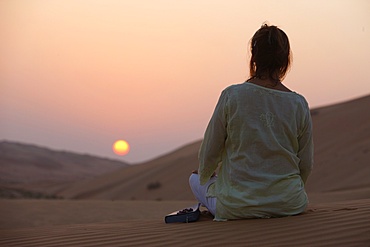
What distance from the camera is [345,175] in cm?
2058

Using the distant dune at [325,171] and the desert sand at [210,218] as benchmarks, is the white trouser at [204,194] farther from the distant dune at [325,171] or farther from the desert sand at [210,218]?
the distant dune at [325,171]

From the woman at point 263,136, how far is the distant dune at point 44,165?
4190 centimetres

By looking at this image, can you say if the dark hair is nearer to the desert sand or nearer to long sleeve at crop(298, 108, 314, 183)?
long sleeve at crop(298, 108, 314, 183)

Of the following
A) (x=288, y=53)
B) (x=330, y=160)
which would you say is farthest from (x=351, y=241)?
(x=330, y=160)

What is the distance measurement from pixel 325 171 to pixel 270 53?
18678 mm

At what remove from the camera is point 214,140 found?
4.89 meters

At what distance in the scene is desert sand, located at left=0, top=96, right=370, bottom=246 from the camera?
4278mm

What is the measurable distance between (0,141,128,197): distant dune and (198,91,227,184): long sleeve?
41653 mm

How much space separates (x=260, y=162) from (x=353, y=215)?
2.88 feet

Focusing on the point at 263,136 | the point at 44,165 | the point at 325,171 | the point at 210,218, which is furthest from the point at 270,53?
the point at 44,165

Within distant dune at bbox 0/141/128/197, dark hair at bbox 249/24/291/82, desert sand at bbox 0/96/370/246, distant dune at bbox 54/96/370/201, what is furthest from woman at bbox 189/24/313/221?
distant dune at bbox 0/141/128/197

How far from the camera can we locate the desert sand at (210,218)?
4.28 m

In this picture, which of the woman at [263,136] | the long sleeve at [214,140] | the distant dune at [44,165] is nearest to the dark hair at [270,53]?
the woman at [263,136]

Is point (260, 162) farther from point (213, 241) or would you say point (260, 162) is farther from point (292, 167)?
point (213, 241)
